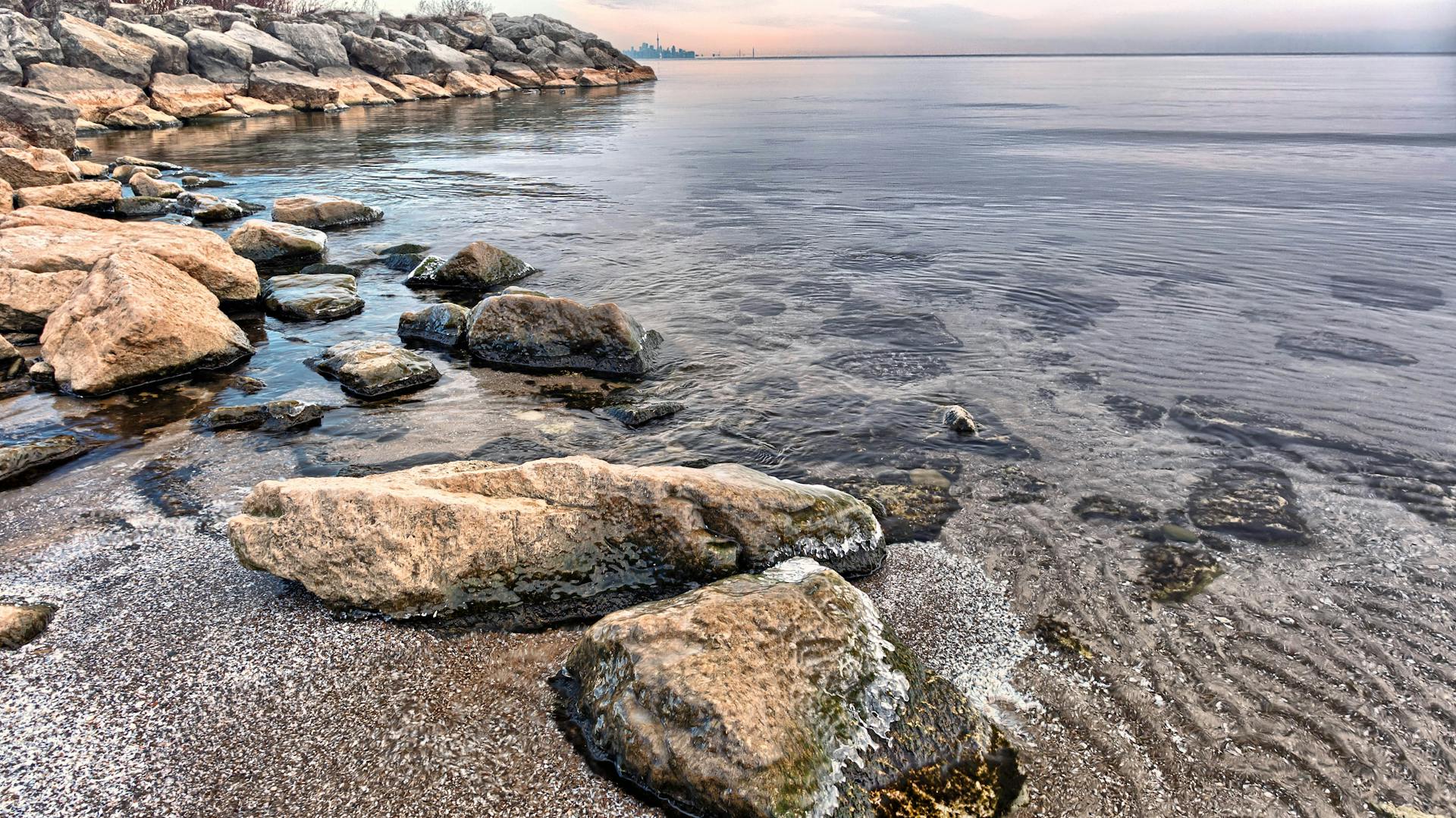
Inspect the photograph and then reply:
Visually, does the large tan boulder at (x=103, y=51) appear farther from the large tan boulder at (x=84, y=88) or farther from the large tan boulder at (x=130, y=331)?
the large tan boulder at (x=130, y=331)

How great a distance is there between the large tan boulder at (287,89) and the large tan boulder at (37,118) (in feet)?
85.8

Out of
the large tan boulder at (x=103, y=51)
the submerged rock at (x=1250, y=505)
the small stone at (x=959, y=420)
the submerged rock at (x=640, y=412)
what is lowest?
the submerged rock at (x=640, y=412)

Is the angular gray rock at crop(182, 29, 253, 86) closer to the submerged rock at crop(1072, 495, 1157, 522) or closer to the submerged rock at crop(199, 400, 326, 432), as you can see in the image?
the submerged rock at crop(199, 400, 326, 432)

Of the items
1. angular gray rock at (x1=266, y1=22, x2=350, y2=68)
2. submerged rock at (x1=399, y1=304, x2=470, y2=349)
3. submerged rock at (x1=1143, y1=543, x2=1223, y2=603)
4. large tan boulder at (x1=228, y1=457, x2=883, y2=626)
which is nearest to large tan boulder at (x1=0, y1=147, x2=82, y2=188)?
submerged rock at (x1=399, y1=304, x2=470, y2=349)

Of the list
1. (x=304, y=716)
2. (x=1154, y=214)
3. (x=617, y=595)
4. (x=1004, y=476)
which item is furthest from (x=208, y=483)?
(x=1154, y=214)

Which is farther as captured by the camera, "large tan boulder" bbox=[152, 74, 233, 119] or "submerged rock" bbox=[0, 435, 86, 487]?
"large tan boulder" bbox=[152, 74, 233, 119]

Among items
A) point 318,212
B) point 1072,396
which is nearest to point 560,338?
point 1072,396

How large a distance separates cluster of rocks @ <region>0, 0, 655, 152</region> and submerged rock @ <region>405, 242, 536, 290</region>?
57.1 feet

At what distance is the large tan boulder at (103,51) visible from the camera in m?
36.7

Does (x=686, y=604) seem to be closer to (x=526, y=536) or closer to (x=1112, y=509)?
(x=526, y=536)

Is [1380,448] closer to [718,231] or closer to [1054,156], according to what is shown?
[718,231]

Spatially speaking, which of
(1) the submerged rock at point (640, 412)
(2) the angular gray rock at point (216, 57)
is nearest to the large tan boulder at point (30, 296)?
(1) the submerged rock at point (640, 412)

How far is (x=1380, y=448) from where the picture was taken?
22.5 feet

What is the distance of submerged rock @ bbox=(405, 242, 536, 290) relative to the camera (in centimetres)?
1195
